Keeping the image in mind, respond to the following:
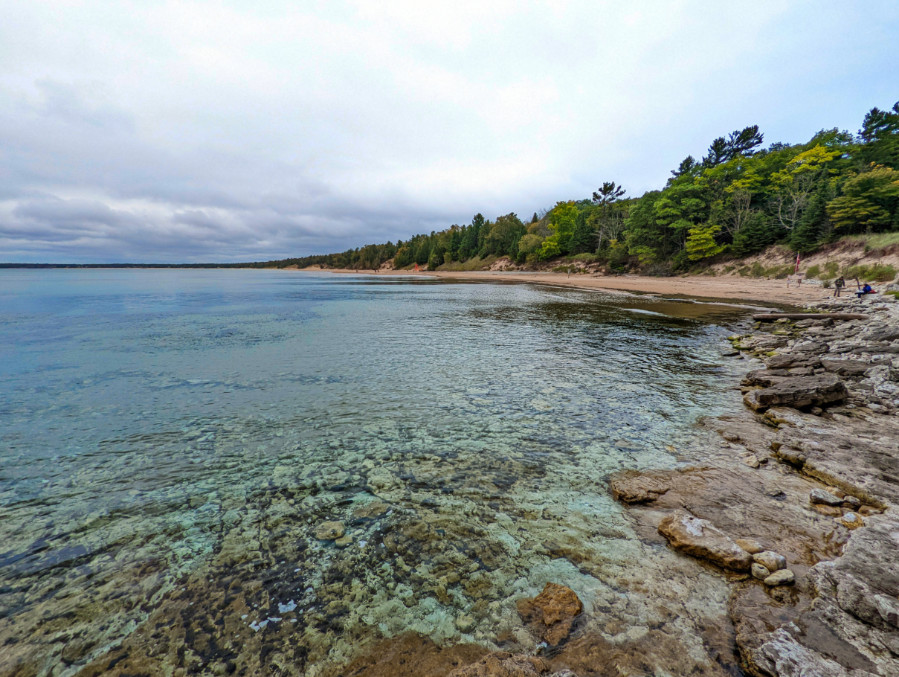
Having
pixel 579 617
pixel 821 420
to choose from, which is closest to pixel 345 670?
pixel 579 617

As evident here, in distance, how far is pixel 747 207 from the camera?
51.7m

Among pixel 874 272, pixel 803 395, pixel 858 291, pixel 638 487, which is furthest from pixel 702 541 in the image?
pixel 874 272

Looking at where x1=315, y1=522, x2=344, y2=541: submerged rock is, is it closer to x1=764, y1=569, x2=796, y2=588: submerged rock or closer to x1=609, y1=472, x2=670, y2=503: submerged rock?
x1=609, y1=472, x2=670, y2=503: submerged rock

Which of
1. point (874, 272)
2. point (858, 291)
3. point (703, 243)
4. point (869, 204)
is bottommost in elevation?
point (858, 291)

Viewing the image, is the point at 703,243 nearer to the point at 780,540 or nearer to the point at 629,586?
the point at 780,540

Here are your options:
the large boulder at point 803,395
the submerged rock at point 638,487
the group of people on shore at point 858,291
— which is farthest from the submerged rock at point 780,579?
the group of people on shore at point 858,291

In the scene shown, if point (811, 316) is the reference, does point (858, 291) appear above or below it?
above

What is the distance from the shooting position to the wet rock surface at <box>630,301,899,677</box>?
8.77ft

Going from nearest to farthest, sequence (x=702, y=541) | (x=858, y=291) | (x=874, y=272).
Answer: (x=702, y=541)
(x=858, y=291)
(x=874, y=272)

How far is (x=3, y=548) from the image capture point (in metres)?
4.16

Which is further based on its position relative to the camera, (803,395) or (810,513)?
(803,395)

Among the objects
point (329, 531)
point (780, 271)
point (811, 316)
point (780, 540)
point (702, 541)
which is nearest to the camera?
point (702, 541)

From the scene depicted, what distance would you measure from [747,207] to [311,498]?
224 ft

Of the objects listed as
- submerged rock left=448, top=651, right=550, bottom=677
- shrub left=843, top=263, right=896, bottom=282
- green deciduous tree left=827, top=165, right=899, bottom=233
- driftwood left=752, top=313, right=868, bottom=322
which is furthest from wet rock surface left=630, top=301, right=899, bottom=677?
green deciduous tree left=827, top=165, right=899, bottom=233
